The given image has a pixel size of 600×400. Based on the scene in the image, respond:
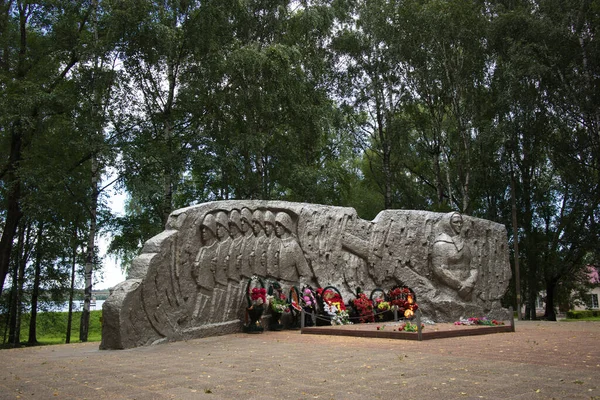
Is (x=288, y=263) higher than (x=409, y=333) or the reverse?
higher

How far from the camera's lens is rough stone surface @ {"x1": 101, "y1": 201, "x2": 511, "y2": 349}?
34.5ft

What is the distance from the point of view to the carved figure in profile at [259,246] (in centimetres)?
1242

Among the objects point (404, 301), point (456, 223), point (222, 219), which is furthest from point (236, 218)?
point (456, 223)

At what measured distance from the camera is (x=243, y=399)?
4.82m

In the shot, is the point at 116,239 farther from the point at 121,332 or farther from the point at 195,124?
the point at 121,332

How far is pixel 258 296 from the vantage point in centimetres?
1176

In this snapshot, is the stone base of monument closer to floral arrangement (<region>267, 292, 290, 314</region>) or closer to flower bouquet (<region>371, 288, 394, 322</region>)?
floral arrangement (<region>267, 292, 290, 314</region>)

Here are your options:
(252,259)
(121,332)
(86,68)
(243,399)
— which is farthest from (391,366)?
(86,68)

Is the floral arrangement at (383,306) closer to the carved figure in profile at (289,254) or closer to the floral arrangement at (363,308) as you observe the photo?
the floral arrangement at (363,308)

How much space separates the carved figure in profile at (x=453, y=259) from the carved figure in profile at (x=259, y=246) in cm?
525

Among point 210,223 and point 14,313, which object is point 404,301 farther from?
point 14,313

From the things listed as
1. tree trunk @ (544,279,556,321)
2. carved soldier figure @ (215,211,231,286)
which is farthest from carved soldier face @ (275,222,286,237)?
tree trunk @ (544,279,556,321)

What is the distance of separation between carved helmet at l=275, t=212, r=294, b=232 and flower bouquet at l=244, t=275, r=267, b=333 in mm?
1715

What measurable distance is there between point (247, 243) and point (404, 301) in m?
4.54
